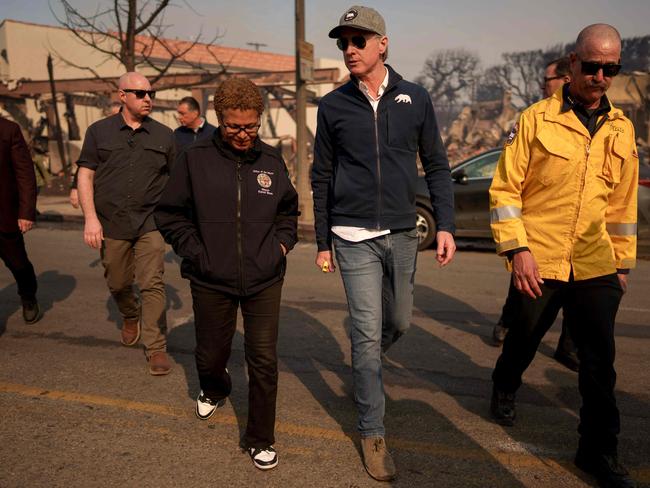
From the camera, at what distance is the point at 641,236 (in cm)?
845

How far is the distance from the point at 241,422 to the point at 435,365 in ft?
5.38

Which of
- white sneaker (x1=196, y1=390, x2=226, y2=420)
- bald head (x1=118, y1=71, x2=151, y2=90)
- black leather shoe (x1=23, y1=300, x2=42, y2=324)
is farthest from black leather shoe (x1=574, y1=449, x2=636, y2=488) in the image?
black leather shoe (x1=23, y1=300, x2=42, y2=324)

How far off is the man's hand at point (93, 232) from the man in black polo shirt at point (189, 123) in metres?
3.01

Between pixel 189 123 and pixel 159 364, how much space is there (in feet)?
12.8

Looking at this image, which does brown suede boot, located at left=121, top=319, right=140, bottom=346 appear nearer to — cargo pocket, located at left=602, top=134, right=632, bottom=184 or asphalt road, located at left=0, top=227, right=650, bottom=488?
asphalt road, located at left=0, top=227, right=650, bottom=488

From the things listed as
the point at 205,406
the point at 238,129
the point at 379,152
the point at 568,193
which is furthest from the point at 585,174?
the point at 205,406

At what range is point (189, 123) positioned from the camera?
7480 millimetres

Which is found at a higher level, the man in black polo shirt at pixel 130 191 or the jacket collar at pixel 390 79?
the jacket collar at pixel 390 79

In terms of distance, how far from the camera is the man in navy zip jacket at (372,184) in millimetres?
3094

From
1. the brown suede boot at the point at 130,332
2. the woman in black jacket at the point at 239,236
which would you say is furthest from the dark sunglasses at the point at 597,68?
the brown suede boot at the point at 130,332

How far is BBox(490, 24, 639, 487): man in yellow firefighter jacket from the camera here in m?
2.86

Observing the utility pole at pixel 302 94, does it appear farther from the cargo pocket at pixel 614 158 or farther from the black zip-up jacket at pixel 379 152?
the cargo pocket at pixel 614 158

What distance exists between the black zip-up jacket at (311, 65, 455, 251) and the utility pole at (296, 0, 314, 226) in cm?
891

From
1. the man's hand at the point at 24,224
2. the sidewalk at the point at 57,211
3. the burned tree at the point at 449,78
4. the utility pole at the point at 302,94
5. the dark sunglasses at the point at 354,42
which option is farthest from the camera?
the burned tree at the point at 449,78
